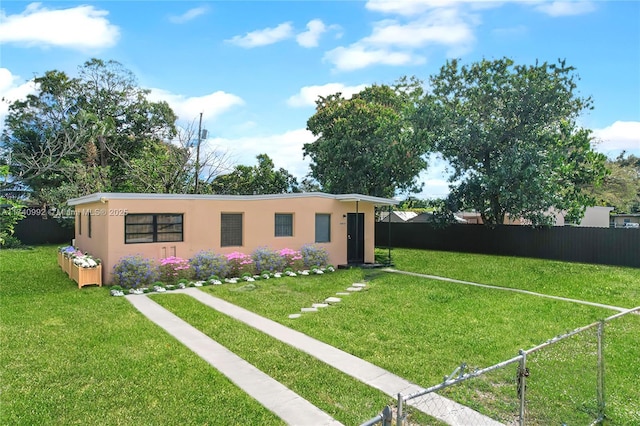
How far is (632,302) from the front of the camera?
9.55 meters

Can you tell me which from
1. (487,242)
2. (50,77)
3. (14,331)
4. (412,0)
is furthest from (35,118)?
(487,242)

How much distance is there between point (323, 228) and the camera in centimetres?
1473

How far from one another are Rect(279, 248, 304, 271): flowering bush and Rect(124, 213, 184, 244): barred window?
3186mm

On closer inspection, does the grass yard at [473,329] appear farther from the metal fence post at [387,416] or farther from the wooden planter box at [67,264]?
the wooden planter box at [67,264]

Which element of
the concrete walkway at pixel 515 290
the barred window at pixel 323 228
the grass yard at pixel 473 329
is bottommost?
the concrete walkway at pixel 515 290

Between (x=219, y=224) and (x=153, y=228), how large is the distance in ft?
6.18

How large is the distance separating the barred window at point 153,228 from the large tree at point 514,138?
37.1ft

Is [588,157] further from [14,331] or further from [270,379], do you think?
[14,331]

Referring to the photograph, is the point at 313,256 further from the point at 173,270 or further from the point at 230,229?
the point at 173,270

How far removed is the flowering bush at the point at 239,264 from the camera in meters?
12.5

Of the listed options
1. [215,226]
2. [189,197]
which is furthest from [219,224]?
[189,197]

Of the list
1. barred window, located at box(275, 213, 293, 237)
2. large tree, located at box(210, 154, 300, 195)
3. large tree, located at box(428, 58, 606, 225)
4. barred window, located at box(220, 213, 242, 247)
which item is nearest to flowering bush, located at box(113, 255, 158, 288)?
barred window, located at box(220, 213, 242, 247)

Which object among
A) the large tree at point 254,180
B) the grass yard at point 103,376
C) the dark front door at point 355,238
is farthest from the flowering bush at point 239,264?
the large tree at point 254,180

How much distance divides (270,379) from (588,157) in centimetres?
1647
